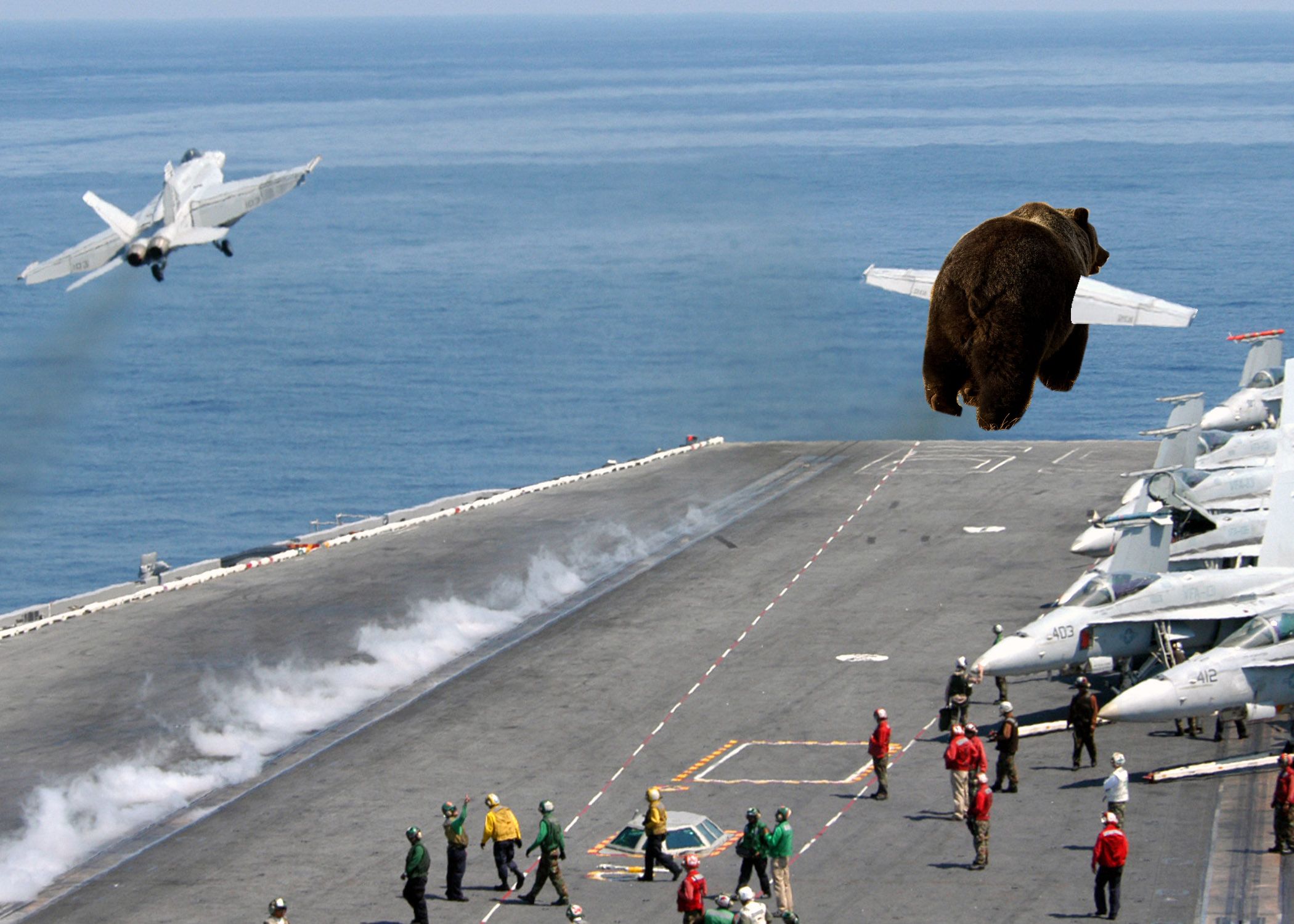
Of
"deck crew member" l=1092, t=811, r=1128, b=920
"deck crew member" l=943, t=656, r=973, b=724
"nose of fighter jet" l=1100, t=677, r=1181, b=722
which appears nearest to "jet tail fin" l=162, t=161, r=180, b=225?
"deck crew member" l=943, t=656, r=973, b=724

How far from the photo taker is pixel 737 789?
39.7 metres

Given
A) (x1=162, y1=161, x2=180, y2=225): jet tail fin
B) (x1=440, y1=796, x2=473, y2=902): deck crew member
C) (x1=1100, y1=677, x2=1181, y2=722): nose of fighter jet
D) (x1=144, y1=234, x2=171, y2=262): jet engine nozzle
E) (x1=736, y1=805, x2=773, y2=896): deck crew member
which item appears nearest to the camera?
(x1=736, y1=805, x2=773, y2=896): deck crew member

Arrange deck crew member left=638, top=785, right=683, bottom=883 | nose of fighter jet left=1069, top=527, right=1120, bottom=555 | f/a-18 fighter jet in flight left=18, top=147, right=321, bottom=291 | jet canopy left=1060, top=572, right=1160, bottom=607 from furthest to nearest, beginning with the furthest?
nose of fighter jet left=1069, top=527, right=1120, bottom=555, f/a-18 fighter jet in flight left=18, top=147, right=321, bottom=291, jet canopy left=1060, top=572, right=1160, bottom=607, deck crew member left=638, top=785, right=683, bottom=883

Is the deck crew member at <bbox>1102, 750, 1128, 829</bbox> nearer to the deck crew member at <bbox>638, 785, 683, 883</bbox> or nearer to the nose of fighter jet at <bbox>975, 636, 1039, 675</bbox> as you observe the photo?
the deck crew member at <bbox>638, 785, 683, 883</bbox>

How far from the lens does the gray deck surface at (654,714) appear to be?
114 ft

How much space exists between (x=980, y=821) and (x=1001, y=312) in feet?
87.5

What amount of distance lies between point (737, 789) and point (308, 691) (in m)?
14.6

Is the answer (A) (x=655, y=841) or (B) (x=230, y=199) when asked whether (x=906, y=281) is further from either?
(B) (x=230, y=199)

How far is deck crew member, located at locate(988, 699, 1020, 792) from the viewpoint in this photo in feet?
124

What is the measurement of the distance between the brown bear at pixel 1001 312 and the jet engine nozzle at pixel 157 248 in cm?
4535

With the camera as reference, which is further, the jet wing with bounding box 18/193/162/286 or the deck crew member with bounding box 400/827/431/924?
the jet wing with bounding box 18/193/162/286

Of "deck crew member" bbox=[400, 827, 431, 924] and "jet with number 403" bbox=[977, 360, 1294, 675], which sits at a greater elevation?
"jet with number 403" bbox=[977, 360, 1294, 675]

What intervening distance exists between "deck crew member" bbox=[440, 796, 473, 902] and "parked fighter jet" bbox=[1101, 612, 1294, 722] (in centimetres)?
1488

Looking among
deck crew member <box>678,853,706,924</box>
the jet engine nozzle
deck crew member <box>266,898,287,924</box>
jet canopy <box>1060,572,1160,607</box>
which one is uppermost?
the jet engine nozzle
